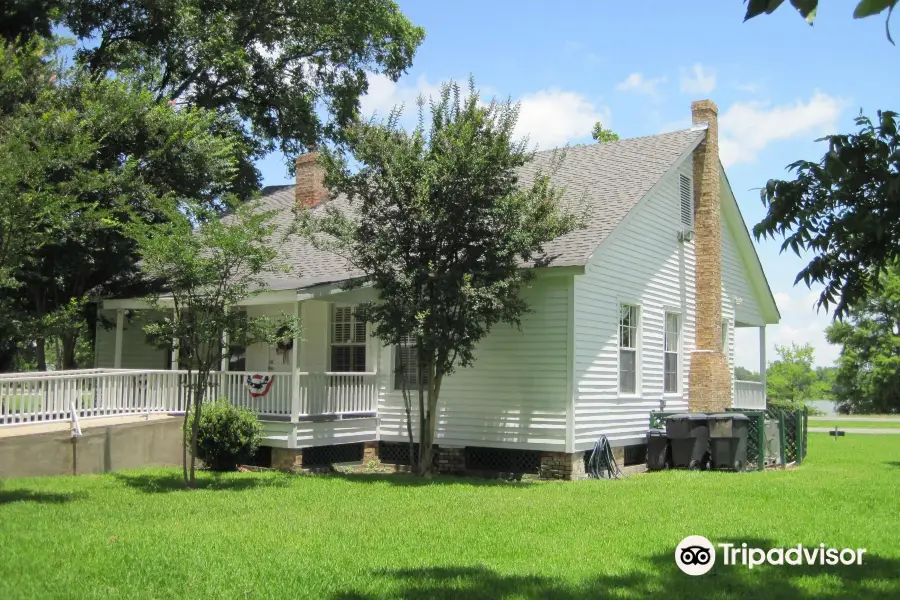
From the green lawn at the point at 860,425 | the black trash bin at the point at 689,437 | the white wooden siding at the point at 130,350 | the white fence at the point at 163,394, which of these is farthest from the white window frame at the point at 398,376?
the green lawn at the point at 860,425

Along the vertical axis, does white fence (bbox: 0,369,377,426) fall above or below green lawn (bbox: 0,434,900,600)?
above

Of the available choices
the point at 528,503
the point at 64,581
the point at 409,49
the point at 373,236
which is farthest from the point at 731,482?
the point at 409,49

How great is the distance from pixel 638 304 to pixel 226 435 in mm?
8232

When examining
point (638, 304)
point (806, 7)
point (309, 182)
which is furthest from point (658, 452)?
point (806, 7)

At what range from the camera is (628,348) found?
1714cm

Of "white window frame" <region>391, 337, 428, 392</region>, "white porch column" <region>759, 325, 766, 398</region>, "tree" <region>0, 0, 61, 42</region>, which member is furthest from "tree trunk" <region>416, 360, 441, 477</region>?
"tree" <region>0, 0, 61, 42</region>

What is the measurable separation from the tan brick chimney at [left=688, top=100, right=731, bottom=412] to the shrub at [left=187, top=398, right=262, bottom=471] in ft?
30.8

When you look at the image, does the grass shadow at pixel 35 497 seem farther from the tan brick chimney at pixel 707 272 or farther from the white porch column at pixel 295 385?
the tan brick chimney at pixel 707 272

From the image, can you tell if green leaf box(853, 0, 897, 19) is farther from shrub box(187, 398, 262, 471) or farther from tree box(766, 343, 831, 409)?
tree box(766, 343, 831, 409)

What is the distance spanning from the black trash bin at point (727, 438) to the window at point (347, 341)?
688cm

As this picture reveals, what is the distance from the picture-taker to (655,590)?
670 cm

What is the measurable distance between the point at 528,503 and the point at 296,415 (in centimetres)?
538

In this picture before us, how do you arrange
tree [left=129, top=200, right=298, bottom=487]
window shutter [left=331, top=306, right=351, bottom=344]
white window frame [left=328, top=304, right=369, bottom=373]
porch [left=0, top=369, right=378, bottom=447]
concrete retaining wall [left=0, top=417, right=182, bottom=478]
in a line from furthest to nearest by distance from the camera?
1. window shutter [left=331, top=306, right=351, bottom=344]
2. white window frame [left=328, top=304, right=369, bottom=373]
3. porch [left=0, top=369, right=378, bottom=447]
4. concrete retaining wall [left=0, top=417, right=182, bottom=478]
5. tree [left=129, top=200, right=298, bottom=487]

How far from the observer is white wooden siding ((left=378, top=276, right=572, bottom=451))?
595 inches
